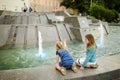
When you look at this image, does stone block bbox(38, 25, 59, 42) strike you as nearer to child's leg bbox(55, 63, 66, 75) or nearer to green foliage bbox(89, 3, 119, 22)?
child's leg bbox(55, 63, 66, 75)

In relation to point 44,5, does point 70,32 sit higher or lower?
higher

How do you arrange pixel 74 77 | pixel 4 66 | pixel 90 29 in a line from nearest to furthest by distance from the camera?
pixel 74 77 → pixel 4 66 → pixel 90 29

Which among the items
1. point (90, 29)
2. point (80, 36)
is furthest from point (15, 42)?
point (90, 29)

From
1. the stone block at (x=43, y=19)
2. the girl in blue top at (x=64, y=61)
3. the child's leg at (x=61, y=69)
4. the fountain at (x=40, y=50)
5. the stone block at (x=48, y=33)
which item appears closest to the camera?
the child's leg at (x=61, y=69)

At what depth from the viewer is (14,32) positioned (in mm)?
18094

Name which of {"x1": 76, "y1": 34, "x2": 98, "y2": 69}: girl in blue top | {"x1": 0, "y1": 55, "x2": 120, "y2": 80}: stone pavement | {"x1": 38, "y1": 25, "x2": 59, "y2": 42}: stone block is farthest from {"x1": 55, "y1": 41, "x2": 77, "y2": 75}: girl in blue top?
{"x1": 38, "y1": 25, "x2": 59, "y2": 42}: stone block

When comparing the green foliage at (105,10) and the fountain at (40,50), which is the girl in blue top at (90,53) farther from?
the green foliage at (105,10)

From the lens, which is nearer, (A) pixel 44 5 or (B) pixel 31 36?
(B) pixel 31 36

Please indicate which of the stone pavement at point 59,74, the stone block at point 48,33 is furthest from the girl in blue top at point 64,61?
the stone block at point 48,33

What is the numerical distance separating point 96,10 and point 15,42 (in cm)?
3098

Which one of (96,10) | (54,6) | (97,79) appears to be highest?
(97,79)

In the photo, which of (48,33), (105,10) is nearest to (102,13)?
(105,10)

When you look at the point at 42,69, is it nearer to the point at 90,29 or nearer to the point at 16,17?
the point at 90,29

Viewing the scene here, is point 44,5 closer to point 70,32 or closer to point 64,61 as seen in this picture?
point 70,32
